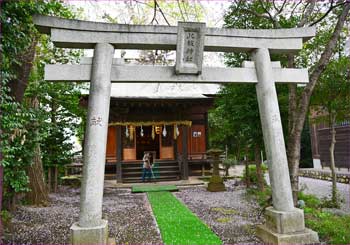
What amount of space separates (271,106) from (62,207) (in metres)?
6.91

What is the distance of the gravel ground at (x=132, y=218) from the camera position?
17.0 ft

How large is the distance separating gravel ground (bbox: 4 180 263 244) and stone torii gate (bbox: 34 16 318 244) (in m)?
1.16

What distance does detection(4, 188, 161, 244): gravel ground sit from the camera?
5.16 m

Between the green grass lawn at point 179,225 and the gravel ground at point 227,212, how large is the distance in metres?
0.21

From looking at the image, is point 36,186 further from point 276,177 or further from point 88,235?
point 276,177

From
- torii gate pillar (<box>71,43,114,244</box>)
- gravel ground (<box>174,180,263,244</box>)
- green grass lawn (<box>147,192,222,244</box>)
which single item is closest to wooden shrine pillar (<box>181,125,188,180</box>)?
gravel ground (<box>174,180,263,244</box>)

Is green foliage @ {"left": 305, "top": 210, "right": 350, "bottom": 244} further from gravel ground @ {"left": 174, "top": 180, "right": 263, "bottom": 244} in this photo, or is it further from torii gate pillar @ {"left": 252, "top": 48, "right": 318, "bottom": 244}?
gravel ground @ {"left": 174, "top": 180, "right": 263, "bottom": 244}

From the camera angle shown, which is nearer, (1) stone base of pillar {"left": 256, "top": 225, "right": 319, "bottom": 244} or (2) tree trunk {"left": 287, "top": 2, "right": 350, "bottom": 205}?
(1) stone base of pillar {"left": 256, "top": 225, "right": 319, "bottom": 244}

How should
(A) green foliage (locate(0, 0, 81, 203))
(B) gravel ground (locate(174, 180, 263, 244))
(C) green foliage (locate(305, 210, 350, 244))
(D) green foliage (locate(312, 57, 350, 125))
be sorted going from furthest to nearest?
(D) green foliage (locate(312, 57, 350, 125)) < (B) gravel ground (locate(174, 180, 263, 244)) < (C) green foliage (locate(305, 210, 350, 244)) < (A) green foliage (locate(0, 0, 81, 203))

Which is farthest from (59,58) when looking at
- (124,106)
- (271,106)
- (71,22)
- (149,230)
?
(271,106)

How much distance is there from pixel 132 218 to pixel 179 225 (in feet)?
4.78

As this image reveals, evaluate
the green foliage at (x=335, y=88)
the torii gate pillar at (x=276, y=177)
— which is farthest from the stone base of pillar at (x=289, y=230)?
the green foliage at (x=335, y=88)

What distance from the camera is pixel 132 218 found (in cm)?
688

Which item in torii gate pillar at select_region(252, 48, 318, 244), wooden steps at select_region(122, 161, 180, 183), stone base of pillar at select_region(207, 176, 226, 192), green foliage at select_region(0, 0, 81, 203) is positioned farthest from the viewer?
wooden steps at select_region(122, 161, 180, 183)
